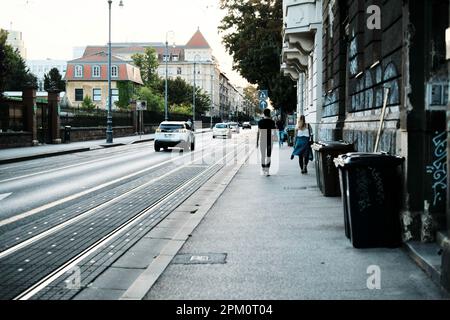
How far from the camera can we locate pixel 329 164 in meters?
11.0

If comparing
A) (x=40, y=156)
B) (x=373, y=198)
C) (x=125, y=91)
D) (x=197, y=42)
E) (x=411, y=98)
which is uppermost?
(x=197, y=42)

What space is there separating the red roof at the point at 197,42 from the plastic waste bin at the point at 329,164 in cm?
14625

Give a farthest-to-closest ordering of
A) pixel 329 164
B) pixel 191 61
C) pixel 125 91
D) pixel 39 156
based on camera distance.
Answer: pixel 191 61, pixel 125 91, pixel 39 156, pixel 329 164

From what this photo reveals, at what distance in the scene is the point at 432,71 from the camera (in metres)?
6.70

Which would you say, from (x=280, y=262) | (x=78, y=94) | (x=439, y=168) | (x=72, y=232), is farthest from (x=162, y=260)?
(x=78, y=94)

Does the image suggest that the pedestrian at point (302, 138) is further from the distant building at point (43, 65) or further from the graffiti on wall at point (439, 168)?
the distant building at point (43, 65)

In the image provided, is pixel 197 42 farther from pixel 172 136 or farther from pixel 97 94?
pixel 172 136

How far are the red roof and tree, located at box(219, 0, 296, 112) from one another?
355ft

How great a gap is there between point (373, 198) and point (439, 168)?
0.79 metres

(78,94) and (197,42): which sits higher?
(197,42)

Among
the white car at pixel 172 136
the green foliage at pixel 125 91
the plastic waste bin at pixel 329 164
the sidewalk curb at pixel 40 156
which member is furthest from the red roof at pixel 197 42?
the plastic waste bin at pixel 329 164

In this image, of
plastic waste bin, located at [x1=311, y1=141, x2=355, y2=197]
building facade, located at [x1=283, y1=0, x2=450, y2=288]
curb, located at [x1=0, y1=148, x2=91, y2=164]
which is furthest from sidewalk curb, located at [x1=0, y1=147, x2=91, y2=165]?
building facade, located at [x1=283, y1=0, x2=450, y2=288]

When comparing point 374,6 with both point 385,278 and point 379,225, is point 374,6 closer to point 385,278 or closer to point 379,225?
point 379,225

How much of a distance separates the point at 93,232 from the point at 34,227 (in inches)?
38.6
